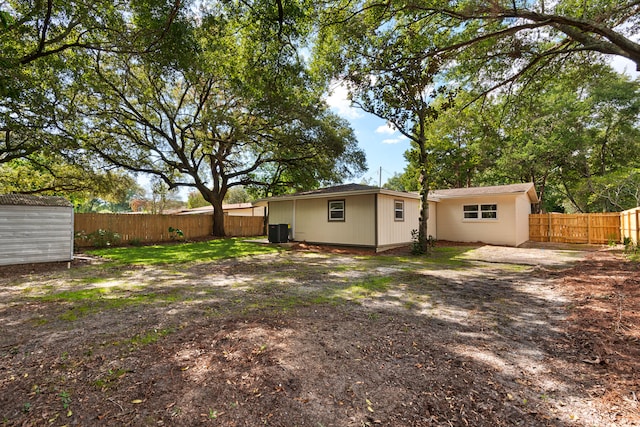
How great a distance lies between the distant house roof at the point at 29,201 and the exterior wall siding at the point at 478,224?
15.4m

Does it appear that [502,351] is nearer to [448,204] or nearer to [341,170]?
[448,204]

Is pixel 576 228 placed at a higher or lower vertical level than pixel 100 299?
higher

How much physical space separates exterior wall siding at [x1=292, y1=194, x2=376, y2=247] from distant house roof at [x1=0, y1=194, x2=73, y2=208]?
842cm

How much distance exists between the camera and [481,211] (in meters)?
14.2

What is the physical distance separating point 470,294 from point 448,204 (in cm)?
1106

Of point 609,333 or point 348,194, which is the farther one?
point 348,194

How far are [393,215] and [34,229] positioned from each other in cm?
1155

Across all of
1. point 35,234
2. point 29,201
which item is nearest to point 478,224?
point 35,234

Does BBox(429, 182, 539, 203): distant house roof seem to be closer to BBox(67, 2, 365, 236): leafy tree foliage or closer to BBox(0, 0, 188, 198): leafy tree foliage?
BBox(67, 2, 365, 236): leafy tree foliage

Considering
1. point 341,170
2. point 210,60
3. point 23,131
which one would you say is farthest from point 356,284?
point 341,170

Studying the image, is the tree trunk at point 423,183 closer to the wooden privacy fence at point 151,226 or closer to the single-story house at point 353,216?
the single-story house at point 353,216

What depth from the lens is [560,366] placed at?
2.57 metres

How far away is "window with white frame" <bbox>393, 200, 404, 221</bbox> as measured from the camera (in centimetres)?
1211

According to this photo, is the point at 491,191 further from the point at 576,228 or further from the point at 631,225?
the point at 631,225
